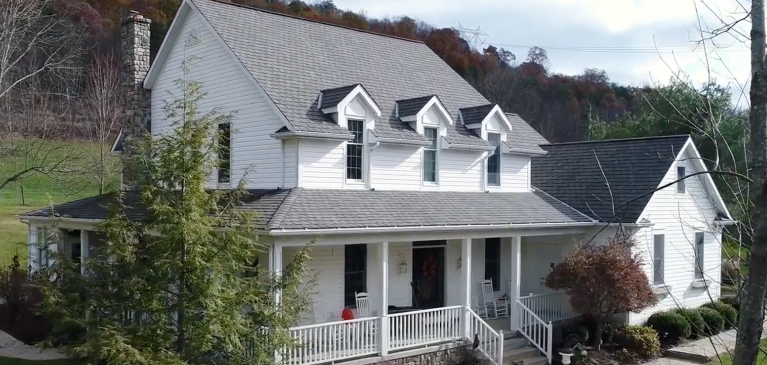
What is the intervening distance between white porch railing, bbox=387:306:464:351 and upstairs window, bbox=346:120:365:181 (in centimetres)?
370

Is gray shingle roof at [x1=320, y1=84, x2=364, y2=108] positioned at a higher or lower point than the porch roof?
higher

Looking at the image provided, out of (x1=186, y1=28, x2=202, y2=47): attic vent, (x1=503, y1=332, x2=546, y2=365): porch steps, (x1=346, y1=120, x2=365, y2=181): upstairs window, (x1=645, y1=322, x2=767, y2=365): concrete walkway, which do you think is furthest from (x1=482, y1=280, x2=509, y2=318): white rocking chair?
(x1=186, y1=28, x2=202, y2=47): attic vent

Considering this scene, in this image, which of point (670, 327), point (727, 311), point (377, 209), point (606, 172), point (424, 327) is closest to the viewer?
point (727, 311)

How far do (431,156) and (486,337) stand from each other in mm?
5079

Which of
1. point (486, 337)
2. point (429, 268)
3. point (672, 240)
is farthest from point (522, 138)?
point (486, 337)

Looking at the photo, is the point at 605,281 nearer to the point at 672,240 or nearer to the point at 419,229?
the point at 419,229

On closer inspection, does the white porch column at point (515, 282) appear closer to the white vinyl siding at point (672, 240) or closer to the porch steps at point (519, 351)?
the porch steps at point (519, 351)

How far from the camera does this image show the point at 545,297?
62.2ft

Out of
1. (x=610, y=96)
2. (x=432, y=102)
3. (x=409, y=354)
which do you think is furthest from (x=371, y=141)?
(x=610, y=96)

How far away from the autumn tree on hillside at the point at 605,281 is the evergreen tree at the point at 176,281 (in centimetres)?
900

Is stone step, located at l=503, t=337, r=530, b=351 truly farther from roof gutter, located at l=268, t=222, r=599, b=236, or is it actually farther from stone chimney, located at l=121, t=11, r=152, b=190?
stone chimney, located at l=121, t=11, r=152, b=190

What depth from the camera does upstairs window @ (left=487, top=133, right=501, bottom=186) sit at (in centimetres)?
2039

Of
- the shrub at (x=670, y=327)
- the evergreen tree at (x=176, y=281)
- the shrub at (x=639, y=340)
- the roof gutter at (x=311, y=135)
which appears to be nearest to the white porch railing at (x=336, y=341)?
the evergreen tree at (x=176, y=281)

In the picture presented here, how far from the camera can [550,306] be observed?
62.5 ft
